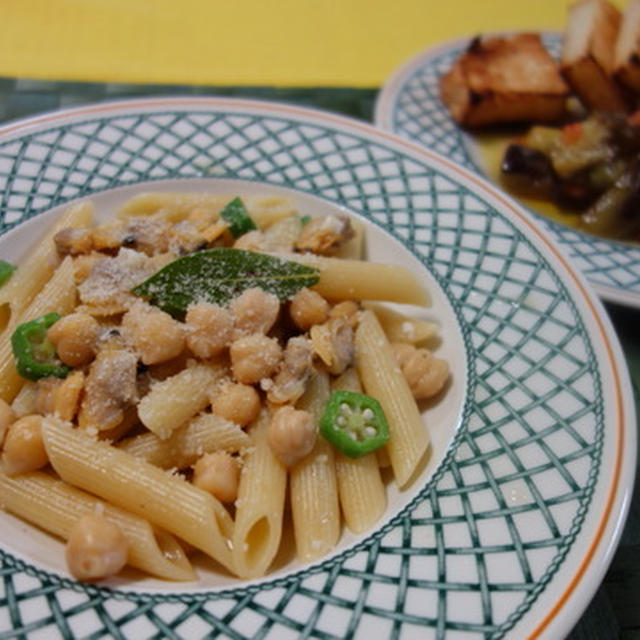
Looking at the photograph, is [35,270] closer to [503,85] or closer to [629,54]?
[503,85]

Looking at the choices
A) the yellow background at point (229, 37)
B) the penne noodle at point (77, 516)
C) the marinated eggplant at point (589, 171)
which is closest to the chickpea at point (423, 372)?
the penne noodle at point (77, 516)

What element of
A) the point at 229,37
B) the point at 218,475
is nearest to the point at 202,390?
the point at 218,475

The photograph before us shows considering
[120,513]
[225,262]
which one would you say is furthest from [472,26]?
[120,513]

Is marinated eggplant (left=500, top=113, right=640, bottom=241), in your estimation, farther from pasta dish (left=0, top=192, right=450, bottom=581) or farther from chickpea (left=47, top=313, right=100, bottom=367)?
chickpea (left=47, top=313, right=100, bottom=367)

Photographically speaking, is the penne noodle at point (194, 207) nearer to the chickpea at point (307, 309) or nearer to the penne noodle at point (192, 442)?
the chickpea at point (307, 309)

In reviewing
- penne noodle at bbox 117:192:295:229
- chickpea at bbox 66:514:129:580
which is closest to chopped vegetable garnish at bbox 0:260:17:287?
penne noodle at bbox 117:192:295:229
